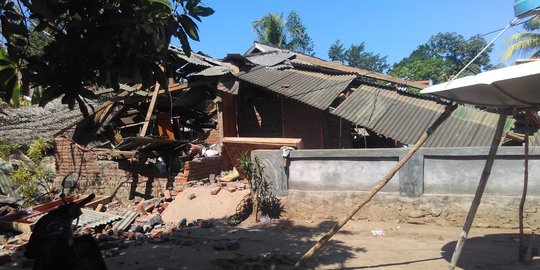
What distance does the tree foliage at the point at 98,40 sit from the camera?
10.00ft

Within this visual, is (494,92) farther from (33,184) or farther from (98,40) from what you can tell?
(33,184)

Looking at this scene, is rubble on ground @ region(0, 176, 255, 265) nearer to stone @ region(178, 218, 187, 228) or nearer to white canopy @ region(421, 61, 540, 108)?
stone @ region(178, 218, 187, 228)

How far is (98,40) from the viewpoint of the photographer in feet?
9.77

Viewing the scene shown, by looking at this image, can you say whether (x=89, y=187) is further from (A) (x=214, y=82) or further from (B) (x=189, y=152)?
(A) (x=214, y=82)

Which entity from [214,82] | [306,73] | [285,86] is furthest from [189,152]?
[306,73]

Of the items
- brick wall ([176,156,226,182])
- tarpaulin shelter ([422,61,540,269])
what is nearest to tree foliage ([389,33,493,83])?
brick wall ([176,156,226,182])

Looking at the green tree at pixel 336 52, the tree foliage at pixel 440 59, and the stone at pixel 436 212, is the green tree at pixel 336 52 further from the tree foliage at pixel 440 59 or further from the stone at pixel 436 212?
the stone at pixel 436 212

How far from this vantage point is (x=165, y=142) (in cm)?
805

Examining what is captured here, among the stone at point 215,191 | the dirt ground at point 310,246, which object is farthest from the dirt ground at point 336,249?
the stone at point 215,191

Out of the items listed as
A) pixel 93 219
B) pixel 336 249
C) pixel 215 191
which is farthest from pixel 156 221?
pixel 336 249

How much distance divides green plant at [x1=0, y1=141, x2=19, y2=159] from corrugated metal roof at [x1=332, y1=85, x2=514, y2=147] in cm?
977

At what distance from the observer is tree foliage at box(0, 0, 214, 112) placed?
3047 millimetres

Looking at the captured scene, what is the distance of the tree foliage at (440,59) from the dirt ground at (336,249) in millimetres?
26047

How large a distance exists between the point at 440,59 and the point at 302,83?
31.6 metres
